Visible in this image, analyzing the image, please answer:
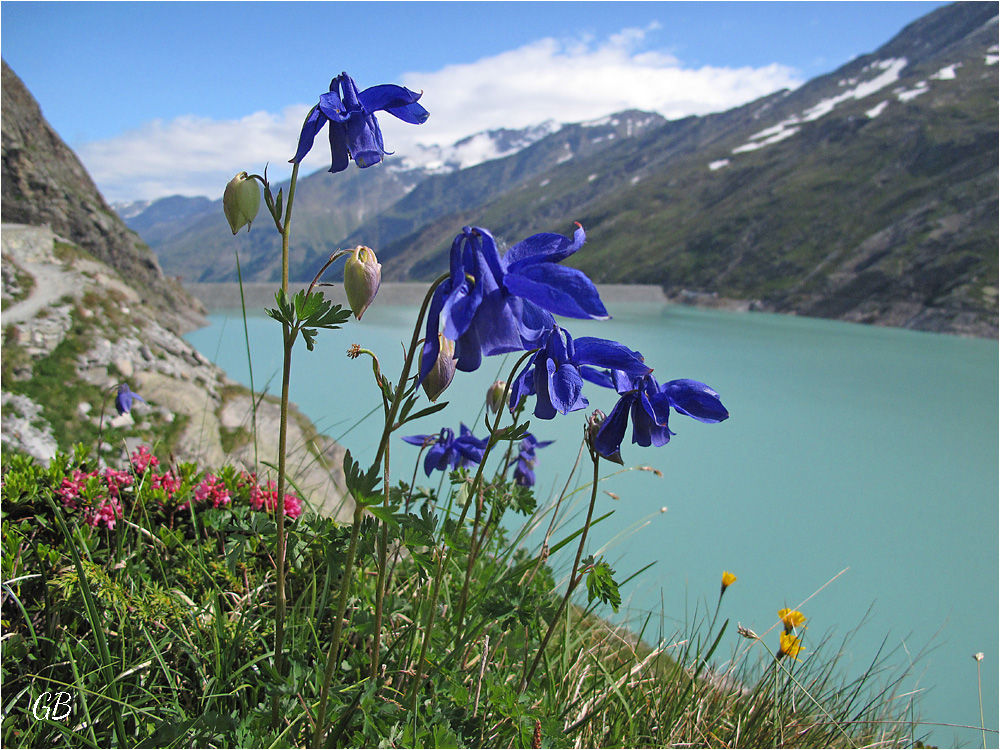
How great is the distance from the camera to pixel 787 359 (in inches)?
484

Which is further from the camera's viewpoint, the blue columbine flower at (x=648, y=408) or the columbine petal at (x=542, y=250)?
the blue columbine flower at (x=648, y=408)

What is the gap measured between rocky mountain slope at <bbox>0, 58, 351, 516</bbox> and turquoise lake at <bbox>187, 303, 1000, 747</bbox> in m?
0.53

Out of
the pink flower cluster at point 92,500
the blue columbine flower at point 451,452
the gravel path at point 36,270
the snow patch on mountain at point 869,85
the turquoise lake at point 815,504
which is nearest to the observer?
the blue columbine flower at point 451,452

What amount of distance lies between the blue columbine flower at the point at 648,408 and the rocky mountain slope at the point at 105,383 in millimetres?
1529

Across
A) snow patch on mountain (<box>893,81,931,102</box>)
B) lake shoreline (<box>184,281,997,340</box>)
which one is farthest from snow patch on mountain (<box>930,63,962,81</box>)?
lake shoreline (<box>184,281,997,340</box>)

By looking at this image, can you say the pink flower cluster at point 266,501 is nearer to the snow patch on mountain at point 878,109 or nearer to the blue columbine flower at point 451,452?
the blue columbine flower at point 451,452

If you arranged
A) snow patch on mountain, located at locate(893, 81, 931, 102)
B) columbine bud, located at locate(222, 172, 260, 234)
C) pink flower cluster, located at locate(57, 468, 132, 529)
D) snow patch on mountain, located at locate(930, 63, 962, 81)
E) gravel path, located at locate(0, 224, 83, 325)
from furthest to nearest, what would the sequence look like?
snow patch on mountain, located at locate(930, 63, 962, 81), snow patch on mountain, located at locate(893, 81, 931, 102), gravel path, located at locate(0, 224, 83, 325), pink flower cluster, located at locate(57, 468, 132, 529), columbine bud, located at locate(222, 172, 260, 234)

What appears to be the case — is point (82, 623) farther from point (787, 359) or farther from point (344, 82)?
point (787, 359)

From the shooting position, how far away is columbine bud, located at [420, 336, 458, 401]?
2.79ft

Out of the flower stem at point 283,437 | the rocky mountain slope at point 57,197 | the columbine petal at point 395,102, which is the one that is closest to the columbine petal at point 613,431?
the flower stem at point 283,437

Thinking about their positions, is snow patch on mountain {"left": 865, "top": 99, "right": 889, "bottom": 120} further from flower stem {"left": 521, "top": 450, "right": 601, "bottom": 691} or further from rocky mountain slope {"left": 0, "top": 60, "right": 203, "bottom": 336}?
flower stem {"left": 521, "top": 450, "right": 601, "bottom": 691}

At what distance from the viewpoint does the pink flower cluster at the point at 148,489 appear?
1854 mm

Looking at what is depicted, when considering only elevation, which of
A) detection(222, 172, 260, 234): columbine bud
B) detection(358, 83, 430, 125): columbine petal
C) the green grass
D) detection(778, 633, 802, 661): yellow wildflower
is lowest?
detection(778, 633, 802, 661): yellow wildflower

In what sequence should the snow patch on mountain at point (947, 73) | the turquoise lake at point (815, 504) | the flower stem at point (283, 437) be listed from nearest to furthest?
the flower stem at point (283, 437), the turquoise lake at point (815, 504), the snow patch on mountain at point (947, 73)
